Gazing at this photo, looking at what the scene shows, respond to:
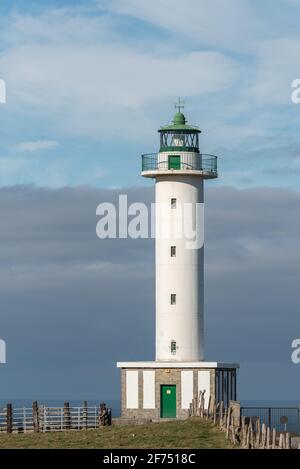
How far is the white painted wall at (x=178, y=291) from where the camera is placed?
60438 millimetres

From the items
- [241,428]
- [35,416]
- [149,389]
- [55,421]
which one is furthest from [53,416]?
[241,428]

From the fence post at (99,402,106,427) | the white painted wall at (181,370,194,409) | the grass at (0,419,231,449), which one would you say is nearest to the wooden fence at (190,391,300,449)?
the grass at (0,419,231,449)

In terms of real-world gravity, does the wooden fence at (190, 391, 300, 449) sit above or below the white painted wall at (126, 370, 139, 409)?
below

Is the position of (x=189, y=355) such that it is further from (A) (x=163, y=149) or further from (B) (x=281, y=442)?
(B) (x=281, y=442)

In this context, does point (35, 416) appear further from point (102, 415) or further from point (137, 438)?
point (137, 438)

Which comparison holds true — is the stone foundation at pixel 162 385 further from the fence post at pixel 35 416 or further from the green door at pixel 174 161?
the green door at pixel 174 161

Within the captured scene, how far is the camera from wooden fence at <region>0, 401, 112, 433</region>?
192 feet

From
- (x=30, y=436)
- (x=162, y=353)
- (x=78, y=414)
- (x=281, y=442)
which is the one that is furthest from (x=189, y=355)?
(x=281, y=442)

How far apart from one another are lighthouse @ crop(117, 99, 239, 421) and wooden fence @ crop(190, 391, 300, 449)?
3.16 meters

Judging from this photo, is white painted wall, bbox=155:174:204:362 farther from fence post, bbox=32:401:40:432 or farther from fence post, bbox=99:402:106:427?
fence post, bbox=32:401:40:432

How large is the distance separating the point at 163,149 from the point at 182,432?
1720 centimetres

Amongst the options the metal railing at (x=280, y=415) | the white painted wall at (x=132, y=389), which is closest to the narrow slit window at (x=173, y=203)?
the white painted wall at (x=132, y=389)

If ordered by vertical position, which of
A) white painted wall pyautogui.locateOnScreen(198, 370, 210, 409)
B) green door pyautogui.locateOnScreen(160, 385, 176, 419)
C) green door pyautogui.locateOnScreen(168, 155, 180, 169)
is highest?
green door pyautogui.locateOnScreen(168, 155, 180, 169)

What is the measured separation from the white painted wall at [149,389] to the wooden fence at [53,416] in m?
1.62
